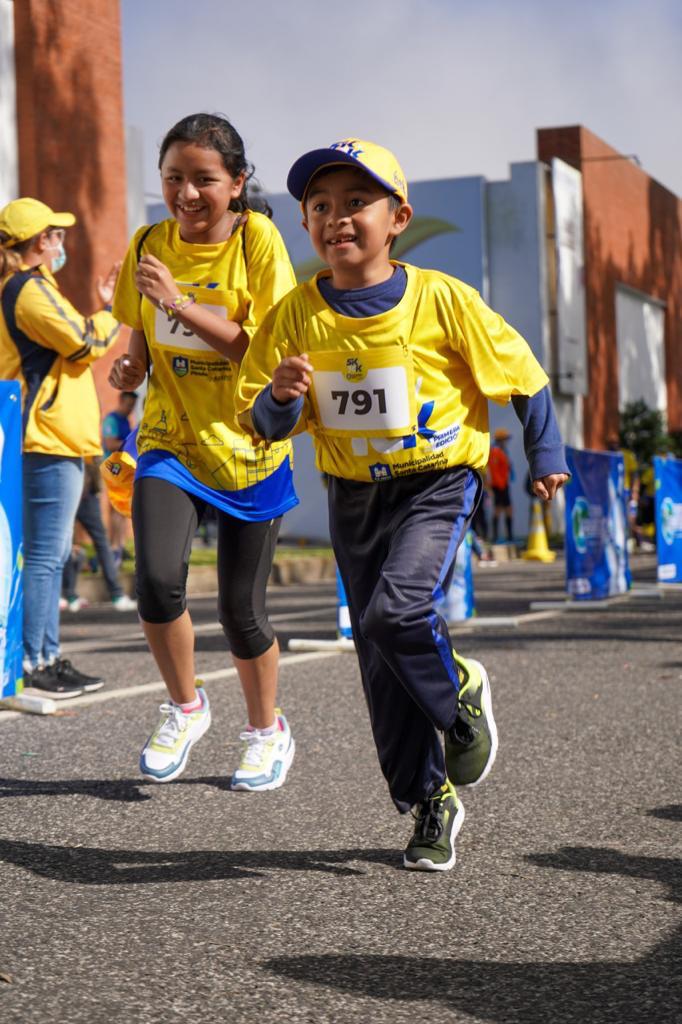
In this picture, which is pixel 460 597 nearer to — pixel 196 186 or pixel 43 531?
pixel 43 531

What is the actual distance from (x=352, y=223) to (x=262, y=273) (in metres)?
0.86

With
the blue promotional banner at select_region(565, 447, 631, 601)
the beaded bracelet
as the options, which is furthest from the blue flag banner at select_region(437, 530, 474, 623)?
the beaded bracelet

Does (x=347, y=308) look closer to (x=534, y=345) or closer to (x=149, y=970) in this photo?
(x=149, y=970)

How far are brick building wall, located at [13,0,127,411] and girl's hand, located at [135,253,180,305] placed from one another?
17.8 meters

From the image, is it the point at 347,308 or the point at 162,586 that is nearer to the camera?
the point at 347,308

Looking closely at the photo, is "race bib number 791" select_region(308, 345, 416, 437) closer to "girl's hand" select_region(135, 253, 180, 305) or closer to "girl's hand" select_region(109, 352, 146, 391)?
"girl's hand" select_region(135, 253, 180, 305)

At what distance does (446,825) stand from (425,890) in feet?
0.91

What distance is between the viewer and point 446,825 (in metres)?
3.89

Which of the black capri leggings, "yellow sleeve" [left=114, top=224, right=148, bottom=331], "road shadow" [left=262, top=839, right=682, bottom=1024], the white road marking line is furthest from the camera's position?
the white road marking line

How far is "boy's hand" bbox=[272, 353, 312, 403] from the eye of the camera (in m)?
3.65

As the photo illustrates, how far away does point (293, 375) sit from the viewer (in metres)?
3.66

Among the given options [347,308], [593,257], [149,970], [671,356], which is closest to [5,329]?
[347,308]

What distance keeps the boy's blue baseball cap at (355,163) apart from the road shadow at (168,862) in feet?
5.43

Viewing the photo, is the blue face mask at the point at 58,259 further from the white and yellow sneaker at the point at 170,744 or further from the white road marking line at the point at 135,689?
the white and yellow sneaker at the point at 170,744
